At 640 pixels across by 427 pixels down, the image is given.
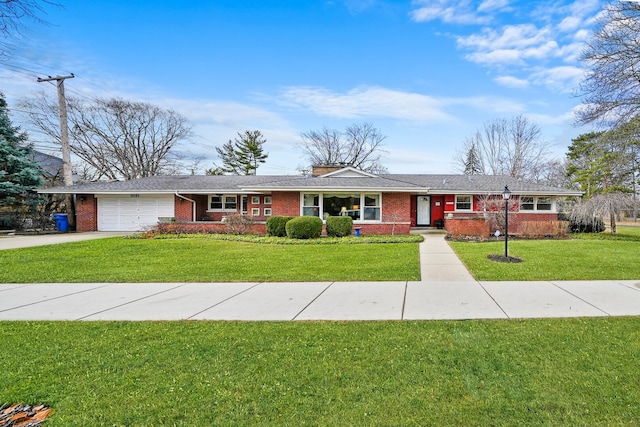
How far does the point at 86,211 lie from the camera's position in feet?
65.2

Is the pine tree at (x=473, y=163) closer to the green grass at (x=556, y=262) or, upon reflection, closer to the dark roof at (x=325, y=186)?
the dark roof at (x=325, y=186)

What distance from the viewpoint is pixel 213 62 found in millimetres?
15414

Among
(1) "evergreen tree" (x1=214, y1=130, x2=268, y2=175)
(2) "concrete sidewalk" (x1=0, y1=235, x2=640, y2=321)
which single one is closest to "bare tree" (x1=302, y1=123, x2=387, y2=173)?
(1) "evergreen tree" (x1=214, y1=130, x2=268, y2=175)

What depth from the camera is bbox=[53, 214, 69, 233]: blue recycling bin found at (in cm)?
1941

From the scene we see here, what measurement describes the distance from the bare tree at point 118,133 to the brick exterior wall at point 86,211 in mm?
12494

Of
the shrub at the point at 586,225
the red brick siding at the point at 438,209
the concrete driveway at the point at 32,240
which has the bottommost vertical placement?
the concrete driveway at the point at 32,240

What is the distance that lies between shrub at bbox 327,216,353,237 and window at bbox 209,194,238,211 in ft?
25.1

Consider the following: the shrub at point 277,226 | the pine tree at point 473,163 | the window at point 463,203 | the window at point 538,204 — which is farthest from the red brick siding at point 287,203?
the pine tree at point 473,163

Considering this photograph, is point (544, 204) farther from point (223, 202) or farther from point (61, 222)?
point (61, 222)

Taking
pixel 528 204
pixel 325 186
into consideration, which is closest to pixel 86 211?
pixel 325 186

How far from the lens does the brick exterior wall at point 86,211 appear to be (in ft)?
65.1

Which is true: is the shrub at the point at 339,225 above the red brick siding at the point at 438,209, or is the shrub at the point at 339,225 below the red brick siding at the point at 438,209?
below

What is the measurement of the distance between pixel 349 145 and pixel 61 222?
2868 cm

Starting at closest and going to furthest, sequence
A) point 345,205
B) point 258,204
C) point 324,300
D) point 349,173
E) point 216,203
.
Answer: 1. point 324,300
2. point 345,205
3. point 349,173
4. point 258,204
5. point 216,203
